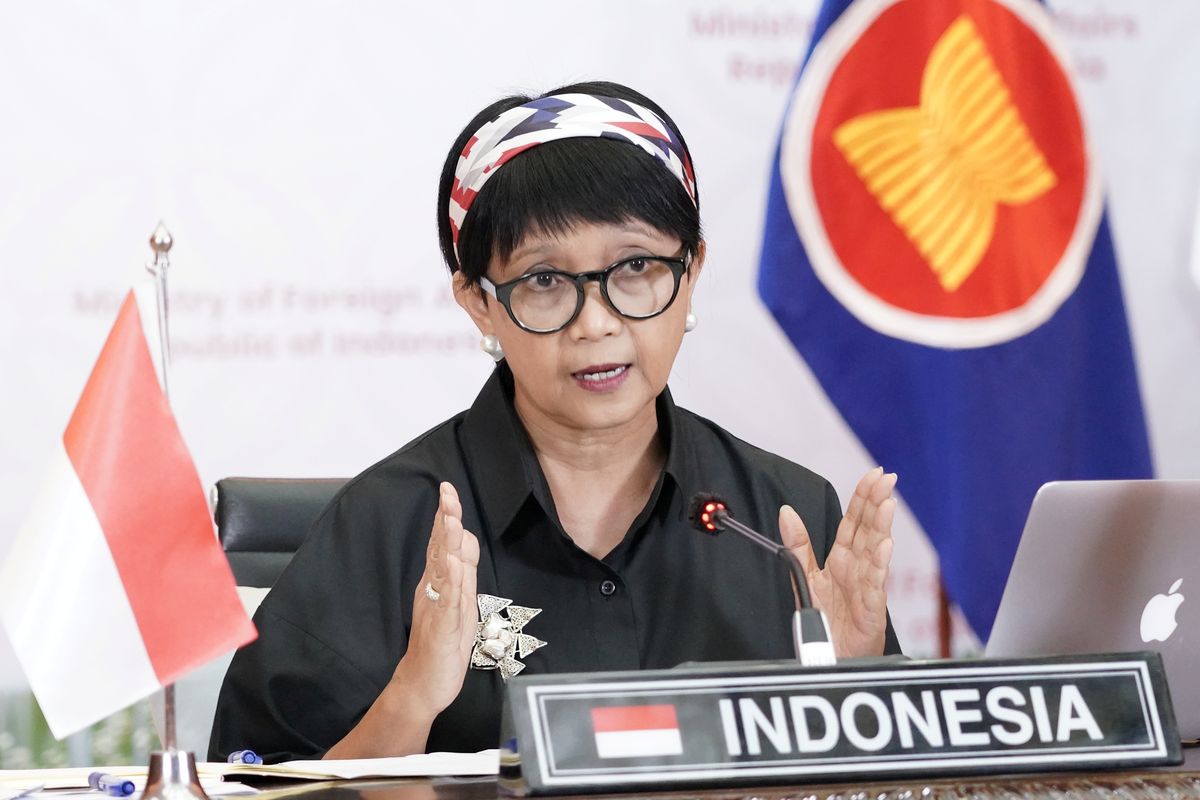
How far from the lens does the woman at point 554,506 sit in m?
1.62

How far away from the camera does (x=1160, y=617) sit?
129 centimetres

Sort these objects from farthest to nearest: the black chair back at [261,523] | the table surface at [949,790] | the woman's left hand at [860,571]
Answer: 1. the black chair back at [261,523]
2. the woman's left hand at [860,571]
3. the table surface at [949,790]

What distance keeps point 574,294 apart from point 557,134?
7.5 inches

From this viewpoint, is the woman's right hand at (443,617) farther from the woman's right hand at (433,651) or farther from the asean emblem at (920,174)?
the asean emblem at (920,174)

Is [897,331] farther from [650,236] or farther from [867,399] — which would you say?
[650,236]

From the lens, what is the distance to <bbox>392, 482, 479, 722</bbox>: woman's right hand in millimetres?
1351

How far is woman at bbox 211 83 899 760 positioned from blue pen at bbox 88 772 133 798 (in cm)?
36

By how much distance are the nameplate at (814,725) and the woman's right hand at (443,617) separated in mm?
357

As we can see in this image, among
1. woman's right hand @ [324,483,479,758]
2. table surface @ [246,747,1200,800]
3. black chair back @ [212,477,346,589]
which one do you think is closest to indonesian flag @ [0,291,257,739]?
table surface @ [246,747,1200,800]

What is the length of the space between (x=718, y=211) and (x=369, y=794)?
234 cm

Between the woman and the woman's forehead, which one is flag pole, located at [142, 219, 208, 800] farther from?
the woman's forehead

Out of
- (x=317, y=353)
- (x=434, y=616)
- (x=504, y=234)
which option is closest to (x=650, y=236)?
(x=504, y=234)

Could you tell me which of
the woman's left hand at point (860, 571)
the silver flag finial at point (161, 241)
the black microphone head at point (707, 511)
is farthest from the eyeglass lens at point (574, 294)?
the silver flag finial at point (161, 241)

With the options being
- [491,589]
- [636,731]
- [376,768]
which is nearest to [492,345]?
[491,589]
